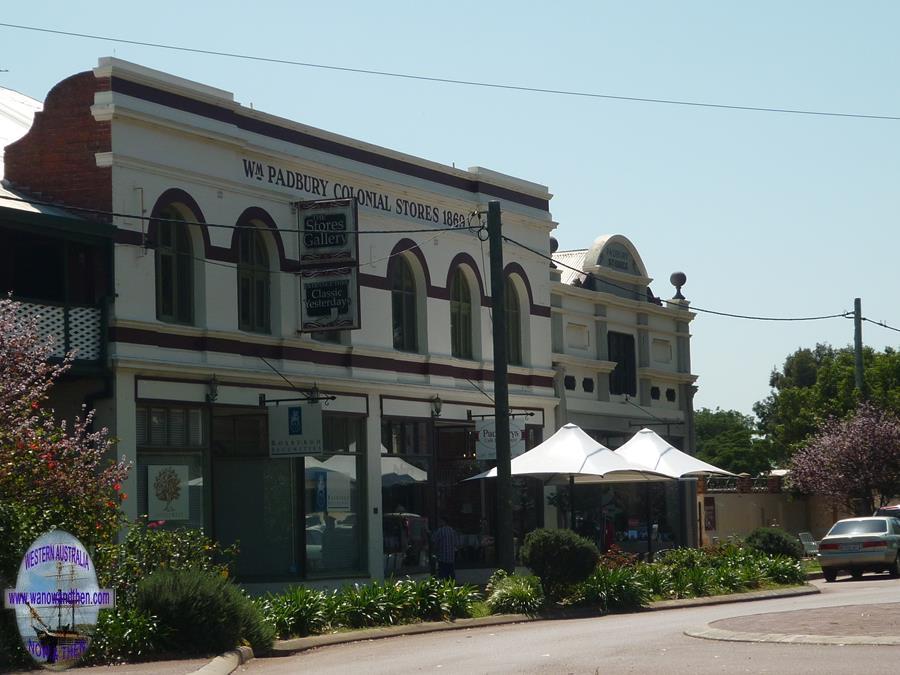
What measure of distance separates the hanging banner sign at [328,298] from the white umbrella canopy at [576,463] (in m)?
4.10

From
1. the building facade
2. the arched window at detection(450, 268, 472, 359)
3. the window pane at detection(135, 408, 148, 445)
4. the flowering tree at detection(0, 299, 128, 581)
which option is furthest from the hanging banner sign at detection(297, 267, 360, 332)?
the flowering tree at detection(0, 299, 128, 581)

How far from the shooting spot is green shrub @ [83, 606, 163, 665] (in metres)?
15.0

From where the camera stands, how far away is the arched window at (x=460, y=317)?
3241cm

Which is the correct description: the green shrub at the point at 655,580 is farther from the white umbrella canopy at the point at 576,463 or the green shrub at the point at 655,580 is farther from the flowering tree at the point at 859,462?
the flowering tree at the point at 859,462

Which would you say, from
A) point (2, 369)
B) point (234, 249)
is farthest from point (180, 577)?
point (234, 249)

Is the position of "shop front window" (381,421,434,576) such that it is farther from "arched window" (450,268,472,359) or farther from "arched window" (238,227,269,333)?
"arched window" (238,227,269,333)

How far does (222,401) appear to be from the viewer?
25.5m

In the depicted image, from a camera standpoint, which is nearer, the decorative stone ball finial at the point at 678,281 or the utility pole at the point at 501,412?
the utility pole at the point at 501,412

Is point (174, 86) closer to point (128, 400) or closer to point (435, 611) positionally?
point (128, 400)

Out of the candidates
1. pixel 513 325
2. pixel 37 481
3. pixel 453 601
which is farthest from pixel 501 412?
pixel 513 325

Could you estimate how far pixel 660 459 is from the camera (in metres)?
29.2


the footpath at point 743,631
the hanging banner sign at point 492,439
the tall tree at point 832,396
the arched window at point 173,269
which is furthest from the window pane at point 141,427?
the tall tree at point 832,396

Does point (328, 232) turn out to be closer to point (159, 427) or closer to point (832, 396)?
point (159, 427)

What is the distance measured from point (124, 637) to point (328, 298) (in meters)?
11.7
